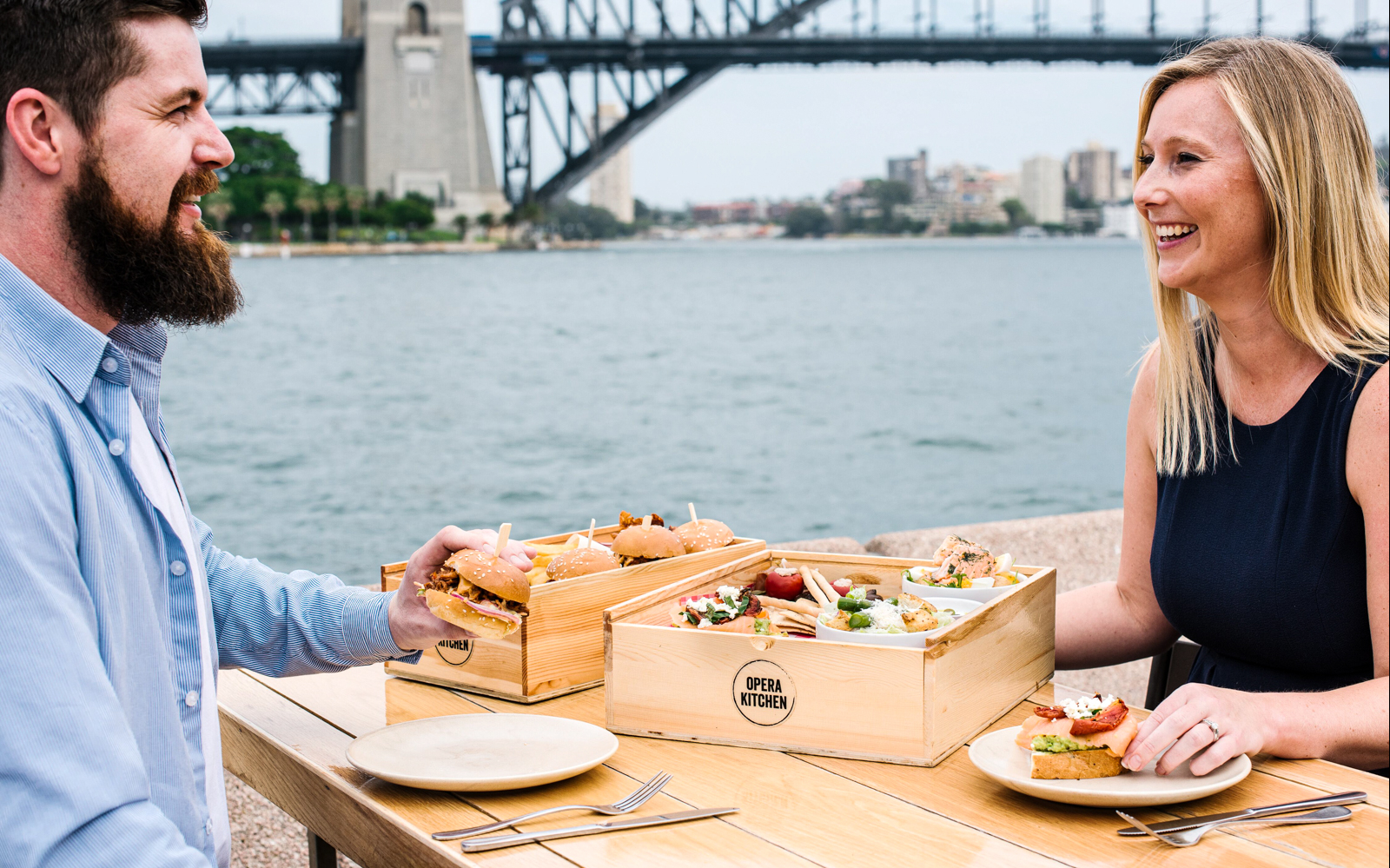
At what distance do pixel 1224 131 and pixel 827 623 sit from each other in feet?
2.28

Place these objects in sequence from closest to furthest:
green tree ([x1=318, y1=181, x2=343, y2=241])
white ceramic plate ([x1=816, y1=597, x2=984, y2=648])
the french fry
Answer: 1. white ceramic plate ([x1=816, y1=597, x2=984, y2=648])
2. the french fry
3. green tree ([x1=318, y1=181, x2=343, y2=241])

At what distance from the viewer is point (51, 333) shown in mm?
1019

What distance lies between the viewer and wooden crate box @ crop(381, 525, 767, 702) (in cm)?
137

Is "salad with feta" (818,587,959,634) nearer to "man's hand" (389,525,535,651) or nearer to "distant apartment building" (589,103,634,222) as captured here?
"man's hand" (389,525,535,651)

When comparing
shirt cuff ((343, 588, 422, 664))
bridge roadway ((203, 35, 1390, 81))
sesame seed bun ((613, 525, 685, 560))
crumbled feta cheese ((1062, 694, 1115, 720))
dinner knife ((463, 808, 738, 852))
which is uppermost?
bridge roadway ((203, 35, 1390, 81))

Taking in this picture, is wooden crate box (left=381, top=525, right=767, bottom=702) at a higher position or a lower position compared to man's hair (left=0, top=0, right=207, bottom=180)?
lower

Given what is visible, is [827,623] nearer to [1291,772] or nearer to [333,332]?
[1291,772]

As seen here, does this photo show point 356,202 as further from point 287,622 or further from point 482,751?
point 482,751

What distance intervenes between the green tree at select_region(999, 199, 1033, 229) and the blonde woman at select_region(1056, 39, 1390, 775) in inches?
1752

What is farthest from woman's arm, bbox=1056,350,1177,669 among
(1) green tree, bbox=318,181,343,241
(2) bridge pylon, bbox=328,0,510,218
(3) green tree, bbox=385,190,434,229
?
(1) green tree, bbox=318,181,343,241

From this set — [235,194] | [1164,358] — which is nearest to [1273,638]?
[1164,358]

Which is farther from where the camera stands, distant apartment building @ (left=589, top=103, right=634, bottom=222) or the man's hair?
distant apartment building @ (left=589, top=103, right=634, bottom=222)

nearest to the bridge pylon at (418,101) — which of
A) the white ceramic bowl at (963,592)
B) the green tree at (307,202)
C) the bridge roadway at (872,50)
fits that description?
the green tree at (307,202)

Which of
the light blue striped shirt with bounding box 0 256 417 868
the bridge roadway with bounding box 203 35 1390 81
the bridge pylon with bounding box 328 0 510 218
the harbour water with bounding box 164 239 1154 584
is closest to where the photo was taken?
the light blue striped shirt with bounding box 0 256 417 868
